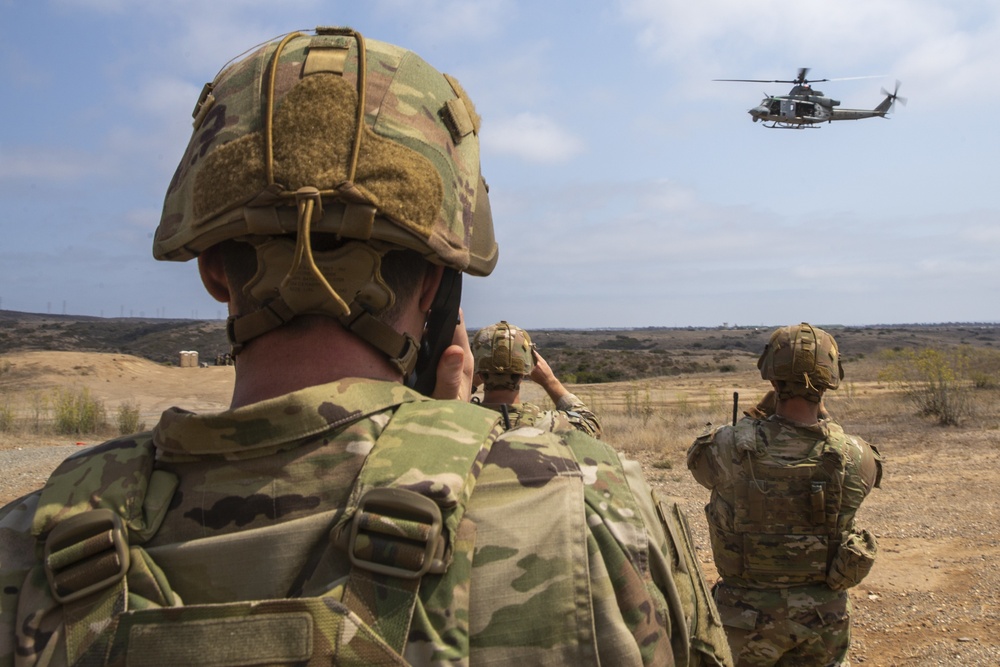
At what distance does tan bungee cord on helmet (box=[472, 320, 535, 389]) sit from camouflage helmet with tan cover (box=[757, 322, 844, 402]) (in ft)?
6.44

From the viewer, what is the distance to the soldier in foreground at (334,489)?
1215 millimetres

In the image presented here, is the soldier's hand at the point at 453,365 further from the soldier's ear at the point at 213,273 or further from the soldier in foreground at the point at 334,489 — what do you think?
the soldier's ear at the point at 213,273

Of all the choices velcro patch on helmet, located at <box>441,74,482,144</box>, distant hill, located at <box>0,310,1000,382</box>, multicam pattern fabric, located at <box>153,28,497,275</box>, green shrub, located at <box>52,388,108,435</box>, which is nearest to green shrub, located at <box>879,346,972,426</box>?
green shrub, located at <box>52,388,108,435</box>

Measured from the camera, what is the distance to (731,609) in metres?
4.51

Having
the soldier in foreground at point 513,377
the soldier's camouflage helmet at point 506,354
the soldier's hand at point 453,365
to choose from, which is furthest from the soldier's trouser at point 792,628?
the soldier's hand at point 453,365

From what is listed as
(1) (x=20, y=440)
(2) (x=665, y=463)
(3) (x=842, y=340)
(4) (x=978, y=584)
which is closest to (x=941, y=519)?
(4) (x=978, y=584)

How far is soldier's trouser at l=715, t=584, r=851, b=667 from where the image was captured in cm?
430

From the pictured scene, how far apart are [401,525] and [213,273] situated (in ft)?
2.28

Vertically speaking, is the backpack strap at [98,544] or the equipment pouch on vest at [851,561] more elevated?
the backpack strap at [98,544]

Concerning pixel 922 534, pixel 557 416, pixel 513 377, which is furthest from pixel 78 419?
pixel 922 534

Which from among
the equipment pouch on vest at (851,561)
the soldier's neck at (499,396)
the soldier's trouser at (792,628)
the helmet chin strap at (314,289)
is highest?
the helmet chin strap at (314,289)

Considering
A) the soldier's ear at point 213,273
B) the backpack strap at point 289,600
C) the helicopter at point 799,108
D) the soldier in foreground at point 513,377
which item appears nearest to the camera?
the backpack strap at point 289,600

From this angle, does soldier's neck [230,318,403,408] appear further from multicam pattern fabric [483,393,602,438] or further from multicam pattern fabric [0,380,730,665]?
multicam pattern fabric [483,393,602,438]

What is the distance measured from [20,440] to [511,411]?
1538cm
